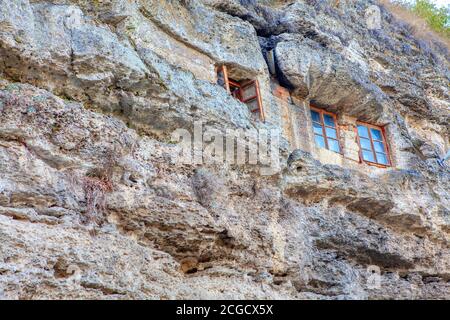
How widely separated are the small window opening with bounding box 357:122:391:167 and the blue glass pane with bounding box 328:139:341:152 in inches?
20.3

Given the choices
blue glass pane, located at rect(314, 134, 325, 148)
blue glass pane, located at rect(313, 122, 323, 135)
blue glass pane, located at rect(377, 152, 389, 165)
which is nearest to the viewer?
blue glass pane, located at rect(314, 134, 325, 148)

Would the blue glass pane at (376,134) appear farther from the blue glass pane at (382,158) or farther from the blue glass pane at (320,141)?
the blue glass pane at (320,141)

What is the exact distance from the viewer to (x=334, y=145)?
38.3 ft

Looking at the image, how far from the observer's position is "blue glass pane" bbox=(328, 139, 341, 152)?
38.0 feet

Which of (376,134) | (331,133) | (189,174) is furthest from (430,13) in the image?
(189,174)

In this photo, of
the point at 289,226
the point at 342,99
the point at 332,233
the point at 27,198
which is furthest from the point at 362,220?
the point at 27,198

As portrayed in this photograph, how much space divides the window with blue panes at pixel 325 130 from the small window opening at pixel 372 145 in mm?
547

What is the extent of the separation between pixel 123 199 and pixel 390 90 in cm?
747

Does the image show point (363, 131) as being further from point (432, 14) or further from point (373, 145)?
point (432, 14)

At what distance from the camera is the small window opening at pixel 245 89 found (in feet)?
34.6

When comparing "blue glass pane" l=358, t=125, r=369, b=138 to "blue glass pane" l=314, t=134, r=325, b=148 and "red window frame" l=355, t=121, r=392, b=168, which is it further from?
"blue glass pane" l=314, t=134, r=325, b=148

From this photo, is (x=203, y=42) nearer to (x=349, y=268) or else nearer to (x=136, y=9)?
(x=136, y=9)

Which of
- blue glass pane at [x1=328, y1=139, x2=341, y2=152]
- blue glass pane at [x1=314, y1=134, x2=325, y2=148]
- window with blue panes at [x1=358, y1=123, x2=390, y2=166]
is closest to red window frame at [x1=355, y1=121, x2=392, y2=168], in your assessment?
window with blue panes at [x1=358, y1=123, x2=390, y2=166]

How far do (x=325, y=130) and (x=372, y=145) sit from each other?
112cm
